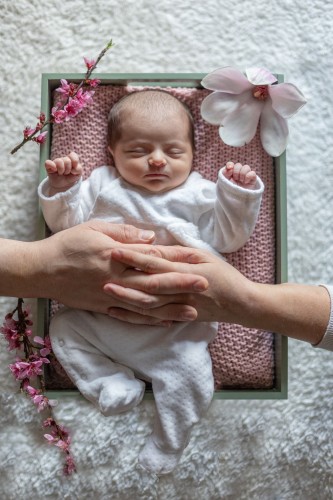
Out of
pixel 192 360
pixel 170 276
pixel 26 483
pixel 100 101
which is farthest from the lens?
pixel 26 483

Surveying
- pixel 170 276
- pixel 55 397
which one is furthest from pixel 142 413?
pixel 170 276

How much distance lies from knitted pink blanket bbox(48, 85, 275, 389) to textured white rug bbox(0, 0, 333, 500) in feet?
0.64

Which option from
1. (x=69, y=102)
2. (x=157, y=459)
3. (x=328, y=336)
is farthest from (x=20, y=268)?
(x=328, y=336)

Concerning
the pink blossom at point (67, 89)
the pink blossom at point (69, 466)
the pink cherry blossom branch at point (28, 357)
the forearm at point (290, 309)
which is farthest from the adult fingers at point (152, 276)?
the pink blossom at point (69, 466)

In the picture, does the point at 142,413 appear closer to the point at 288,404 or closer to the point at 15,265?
the point at 288,404

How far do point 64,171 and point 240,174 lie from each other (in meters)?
0.30

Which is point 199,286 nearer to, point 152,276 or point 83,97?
point 152,276

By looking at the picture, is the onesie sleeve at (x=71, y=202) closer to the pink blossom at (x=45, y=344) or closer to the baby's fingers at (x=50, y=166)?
the baby's fingers at (x=50, y=166)

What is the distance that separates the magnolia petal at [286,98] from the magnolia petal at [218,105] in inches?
2.6

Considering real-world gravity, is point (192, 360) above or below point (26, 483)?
above

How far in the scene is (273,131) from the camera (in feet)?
3.63

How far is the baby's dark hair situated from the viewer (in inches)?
43.0

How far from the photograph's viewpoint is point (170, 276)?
37.8 inches

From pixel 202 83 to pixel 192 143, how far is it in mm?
109
